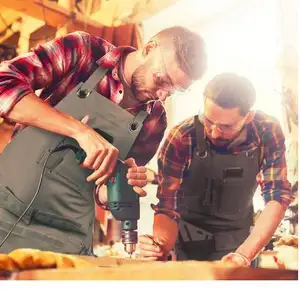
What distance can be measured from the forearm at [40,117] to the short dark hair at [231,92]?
429 mm

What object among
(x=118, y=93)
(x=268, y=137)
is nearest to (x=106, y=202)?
(x=118, y=93)

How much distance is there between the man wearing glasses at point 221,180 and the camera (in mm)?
1505

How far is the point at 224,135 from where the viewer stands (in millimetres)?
1555

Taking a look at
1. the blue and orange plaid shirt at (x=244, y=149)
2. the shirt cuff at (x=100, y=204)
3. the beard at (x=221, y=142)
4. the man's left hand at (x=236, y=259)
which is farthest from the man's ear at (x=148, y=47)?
the man's left hand at (x=236, y=259)

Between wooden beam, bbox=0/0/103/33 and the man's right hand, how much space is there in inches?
14.3

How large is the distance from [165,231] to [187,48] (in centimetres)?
59

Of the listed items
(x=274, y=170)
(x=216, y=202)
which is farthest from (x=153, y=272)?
(x=274, y=170)

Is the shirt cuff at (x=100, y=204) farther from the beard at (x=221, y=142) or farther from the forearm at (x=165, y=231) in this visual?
the beard at (x=221, y=142)

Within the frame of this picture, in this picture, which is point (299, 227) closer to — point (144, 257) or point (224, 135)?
point (224, 135)

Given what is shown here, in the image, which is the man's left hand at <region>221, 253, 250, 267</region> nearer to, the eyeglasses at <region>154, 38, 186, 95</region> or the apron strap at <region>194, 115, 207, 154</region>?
the apron strap at <region>194, 115, 207, 154</region>

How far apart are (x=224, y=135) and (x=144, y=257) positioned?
1.50 feet
